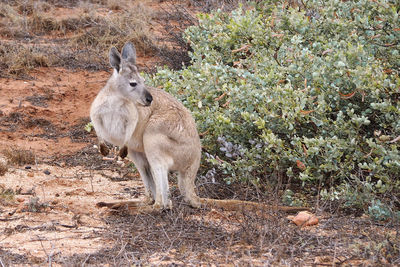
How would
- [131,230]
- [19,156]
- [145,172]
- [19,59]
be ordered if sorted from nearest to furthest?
[131,230] → [145,172] → [19,156] → [19,59]

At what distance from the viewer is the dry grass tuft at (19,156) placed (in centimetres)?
670

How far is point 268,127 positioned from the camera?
5410 mm

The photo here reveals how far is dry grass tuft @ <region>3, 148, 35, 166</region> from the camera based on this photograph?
670 centimetres

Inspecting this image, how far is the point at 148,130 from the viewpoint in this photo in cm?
501

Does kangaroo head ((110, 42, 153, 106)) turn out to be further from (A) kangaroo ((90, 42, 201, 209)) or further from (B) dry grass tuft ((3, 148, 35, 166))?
(B) dry grass tuft ((3, 148, 35, 166))

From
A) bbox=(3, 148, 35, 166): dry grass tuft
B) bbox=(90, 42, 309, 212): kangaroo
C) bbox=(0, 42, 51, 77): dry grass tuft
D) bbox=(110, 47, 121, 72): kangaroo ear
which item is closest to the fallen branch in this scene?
bbox=(90, 42, 309, 212): kangaroo

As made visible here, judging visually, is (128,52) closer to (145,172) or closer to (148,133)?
(148,133)

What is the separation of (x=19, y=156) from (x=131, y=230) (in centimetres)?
272

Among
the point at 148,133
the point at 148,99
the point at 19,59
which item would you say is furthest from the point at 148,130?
the point at 19,59

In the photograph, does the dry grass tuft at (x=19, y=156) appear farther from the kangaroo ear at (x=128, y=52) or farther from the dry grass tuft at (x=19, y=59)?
the dry grass tuft at (x=19, y=59)

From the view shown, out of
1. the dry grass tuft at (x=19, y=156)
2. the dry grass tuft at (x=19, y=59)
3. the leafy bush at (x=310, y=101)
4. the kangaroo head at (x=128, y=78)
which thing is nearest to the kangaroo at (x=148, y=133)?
the kangaroo head at (x=128, y=78)

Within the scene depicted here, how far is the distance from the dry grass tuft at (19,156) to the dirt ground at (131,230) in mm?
26

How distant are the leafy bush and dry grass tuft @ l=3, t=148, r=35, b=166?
1797mm

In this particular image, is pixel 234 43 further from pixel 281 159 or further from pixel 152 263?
pixel 152 263
